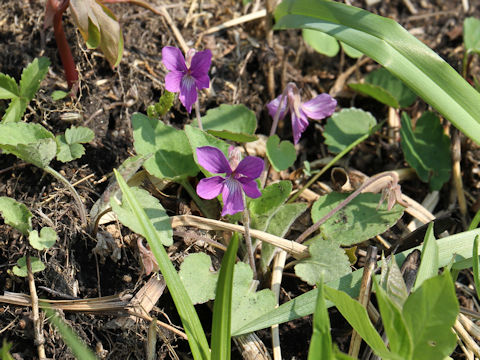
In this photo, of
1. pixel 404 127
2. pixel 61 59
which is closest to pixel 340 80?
pixel 404 127

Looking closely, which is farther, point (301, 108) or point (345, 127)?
point (345, 127)

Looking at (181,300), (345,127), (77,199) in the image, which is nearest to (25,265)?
(77,199)

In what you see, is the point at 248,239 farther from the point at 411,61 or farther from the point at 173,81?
the point at 411,61

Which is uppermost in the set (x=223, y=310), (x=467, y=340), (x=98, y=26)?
(x=98, y=26)

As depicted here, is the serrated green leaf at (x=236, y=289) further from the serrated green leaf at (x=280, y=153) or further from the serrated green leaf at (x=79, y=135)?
the serrated green leaf at (x=79, y=135)

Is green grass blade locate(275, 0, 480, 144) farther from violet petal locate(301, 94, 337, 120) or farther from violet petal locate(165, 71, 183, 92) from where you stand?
violet petal locate(165, 71, 183, 92)

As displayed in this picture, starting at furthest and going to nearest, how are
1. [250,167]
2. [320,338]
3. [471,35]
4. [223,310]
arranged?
1. [471,35]
2. [250,167]
3. [223,310]
4. [320,338]
